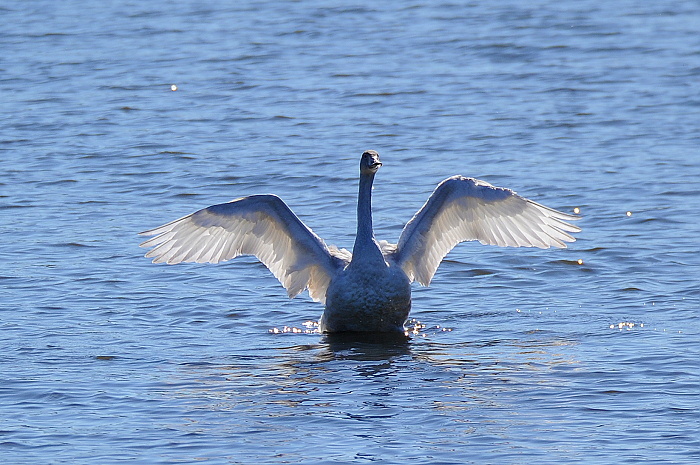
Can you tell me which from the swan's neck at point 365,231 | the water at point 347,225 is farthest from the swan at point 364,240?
the water at point 347,225

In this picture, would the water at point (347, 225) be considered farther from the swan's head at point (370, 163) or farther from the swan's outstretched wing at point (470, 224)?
the swan's head at point (370, 163)

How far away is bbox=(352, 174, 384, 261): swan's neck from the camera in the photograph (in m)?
10.9

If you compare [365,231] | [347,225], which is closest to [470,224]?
[365,231]

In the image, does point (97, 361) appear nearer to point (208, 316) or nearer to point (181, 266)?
point (208, 316)

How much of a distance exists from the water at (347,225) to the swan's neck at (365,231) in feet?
2.46

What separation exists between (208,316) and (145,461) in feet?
11.6

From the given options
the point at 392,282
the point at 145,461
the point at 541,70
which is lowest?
the point at 145,461

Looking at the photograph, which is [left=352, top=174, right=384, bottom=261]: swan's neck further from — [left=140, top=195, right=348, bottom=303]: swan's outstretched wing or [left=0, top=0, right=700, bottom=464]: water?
[left=0, top=0, right=700, bottom=464]: water

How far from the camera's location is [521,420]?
345 inches

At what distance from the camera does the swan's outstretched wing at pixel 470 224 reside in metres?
11.2

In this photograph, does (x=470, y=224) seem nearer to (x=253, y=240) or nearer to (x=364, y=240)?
(x=364, y=240)

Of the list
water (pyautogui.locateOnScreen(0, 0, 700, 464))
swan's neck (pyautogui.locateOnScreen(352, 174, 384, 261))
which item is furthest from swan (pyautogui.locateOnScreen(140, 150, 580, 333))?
water (pyautogui.locateOnScreen(0, 0, 700, 464))

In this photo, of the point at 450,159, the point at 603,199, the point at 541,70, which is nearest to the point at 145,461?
the point at 603,199

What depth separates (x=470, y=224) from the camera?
11.6m
